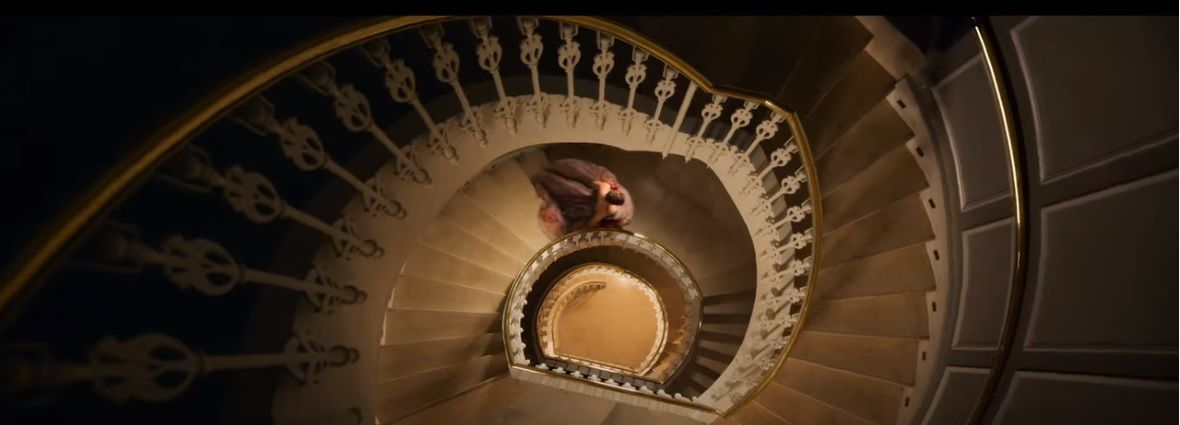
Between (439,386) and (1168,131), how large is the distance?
5318mm

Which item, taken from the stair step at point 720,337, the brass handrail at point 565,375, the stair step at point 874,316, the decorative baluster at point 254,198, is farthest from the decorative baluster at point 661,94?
the stair step at point 720,337

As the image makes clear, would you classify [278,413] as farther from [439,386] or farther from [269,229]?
[439,386]

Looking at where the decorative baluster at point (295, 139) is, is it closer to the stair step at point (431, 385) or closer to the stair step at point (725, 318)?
the stair step at point (431, 385)

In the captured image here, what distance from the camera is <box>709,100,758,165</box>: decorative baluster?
3520 millimetres

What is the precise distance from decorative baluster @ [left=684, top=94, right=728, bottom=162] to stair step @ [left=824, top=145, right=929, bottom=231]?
1.19m

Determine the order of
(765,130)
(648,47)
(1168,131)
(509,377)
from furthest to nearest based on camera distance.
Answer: (509,377) → (765,130) → (648,47) → (1168,131)

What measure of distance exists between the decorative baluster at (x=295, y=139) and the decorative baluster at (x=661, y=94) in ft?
6.62

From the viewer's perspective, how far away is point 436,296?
457 cm

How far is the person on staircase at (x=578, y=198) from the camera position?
5.24 m

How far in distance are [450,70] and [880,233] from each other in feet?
11.3

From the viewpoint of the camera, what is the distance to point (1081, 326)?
221 centimetres

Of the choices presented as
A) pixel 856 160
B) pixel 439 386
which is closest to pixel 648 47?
pixel 856 160

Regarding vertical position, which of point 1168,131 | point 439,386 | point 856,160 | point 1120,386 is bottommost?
point 439,386

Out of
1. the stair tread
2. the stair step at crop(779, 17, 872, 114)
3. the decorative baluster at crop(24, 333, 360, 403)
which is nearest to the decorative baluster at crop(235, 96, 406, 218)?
the decorative baluster at crop(24, 333, 360, 403)
